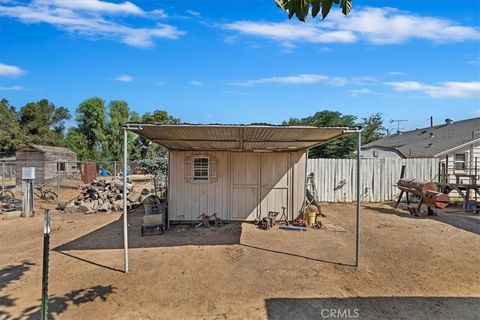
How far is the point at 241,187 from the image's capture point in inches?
389

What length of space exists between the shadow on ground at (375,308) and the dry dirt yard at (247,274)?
13mm

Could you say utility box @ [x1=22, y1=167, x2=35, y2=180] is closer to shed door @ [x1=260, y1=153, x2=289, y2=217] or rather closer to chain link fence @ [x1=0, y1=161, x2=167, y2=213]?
chain link fence @ [x1=0, y1=161, x2=167, y2=213]

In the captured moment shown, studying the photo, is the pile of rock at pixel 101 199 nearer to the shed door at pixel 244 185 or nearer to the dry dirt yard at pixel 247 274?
the dry dirt yard at pixel 247 274

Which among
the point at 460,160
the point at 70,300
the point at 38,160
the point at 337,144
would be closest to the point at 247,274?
the point at 70,300

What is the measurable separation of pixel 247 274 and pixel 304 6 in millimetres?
4647

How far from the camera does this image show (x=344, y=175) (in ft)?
Answer: 46.1

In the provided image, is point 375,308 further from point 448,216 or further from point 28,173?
point 28,173

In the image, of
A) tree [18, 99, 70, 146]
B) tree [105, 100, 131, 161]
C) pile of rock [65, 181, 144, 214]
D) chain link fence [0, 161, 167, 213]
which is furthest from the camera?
tree [105, 100, 131, 161]

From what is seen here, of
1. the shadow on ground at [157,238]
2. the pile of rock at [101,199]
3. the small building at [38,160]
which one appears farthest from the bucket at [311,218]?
the small building at [38,160]

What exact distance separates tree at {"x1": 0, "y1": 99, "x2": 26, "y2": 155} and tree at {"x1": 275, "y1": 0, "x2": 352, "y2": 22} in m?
37.1

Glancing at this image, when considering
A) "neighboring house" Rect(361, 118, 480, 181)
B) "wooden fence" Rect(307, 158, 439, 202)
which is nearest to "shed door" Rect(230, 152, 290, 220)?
"wooden fence" Rect(307, 158, 439, 202)

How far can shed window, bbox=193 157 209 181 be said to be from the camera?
31.7 ft

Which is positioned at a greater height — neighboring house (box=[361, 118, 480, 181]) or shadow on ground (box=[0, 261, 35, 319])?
neighboring house (box=[361, 118, 480, 181])

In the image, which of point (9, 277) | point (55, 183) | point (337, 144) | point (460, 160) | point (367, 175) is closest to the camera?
point (9, 277)
